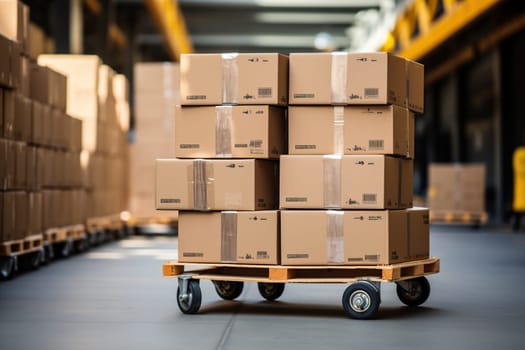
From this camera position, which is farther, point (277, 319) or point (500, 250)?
point (500, 250)

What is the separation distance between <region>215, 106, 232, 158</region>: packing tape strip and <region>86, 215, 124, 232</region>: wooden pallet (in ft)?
21.0

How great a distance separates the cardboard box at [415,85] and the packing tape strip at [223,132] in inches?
49.0

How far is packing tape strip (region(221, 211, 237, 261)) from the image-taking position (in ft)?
20.7

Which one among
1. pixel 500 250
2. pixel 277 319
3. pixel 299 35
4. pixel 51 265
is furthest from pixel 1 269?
pixel 299 35

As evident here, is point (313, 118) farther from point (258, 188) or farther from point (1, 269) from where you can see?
point (1, 269)

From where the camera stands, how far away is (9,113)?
873cm

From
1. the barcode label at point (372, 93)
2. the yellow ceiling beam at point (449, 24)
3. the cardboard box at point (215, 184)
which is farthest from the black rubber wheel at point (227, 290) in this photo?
the yellow ceiling beam at point (449, 24)

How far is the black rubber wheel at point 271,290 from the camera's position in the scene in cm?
695

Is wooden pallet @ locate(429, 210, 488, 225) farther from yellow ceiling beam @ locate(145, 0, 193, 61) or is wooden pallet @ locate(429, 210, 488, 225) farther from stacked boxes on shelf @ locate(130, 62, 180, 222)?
yellow ceiling beam @ locate(145, 0, 193, 61)

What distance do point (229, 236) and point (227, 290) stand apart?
75cm

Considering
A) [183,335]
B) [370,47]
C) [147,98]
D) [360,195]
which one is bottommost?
[183,335]

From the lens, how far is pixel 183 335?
5348mm

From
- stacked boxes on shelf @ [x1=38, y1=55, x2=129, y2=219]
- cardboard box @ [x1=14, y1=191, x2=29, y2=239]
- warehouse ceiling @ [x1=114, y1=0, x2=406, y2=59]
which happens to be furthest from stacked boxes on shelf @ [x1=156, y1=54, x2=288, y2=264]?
warehouse ceiling @ [x1=114, y1=0, x2=406, y2=59]

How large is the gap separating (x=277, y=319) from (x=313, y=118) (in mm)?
1299
